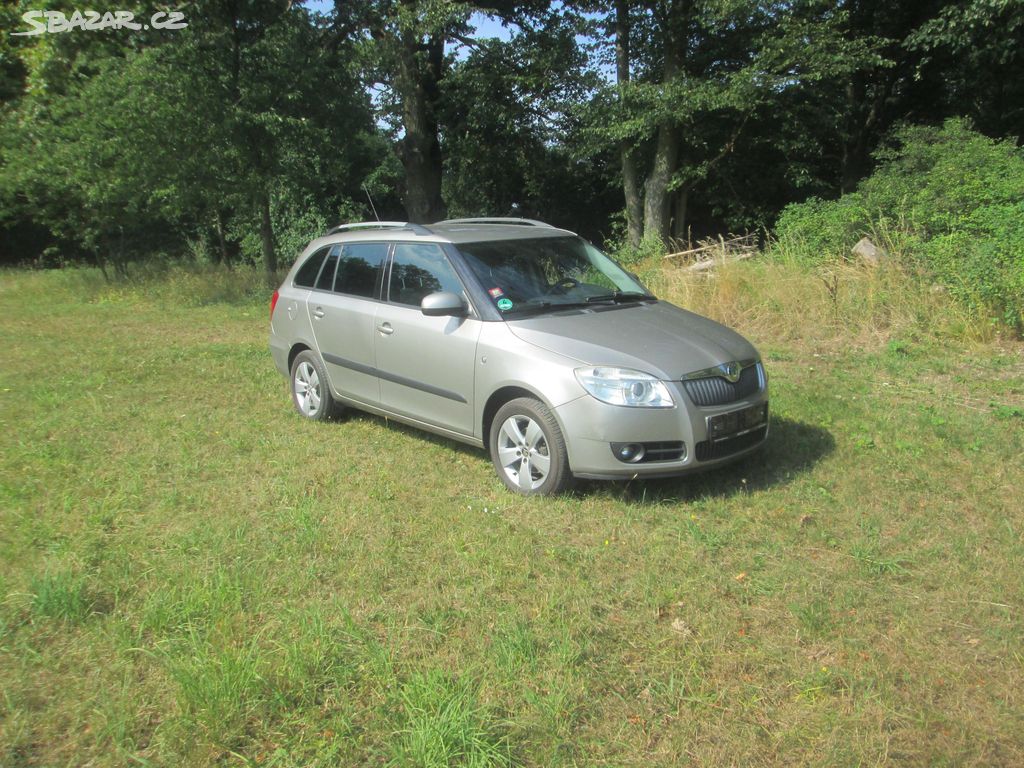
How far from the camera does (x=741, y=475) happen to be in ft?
17.6

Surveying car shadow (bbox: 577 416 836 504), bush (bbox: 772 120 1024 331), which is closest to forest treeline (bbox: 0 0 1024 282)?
bush (bbox: 772 120 1024 331)

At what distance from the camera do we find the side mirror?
17.5 ft

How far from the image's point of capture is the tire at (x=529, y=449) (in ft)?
16.0

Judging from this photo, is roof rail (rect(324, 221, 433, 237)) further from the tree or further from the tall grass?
the tree

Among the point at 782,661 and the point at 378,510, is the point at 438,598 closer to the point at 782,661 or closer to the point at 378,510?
the point at 378,510

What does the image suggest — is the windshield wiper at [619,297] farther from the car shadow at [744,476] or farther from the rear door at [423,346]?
the car shadow at [744,476]

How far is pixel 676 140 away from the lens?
1822cm

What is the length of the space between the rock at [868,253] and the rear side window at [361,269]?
694cm

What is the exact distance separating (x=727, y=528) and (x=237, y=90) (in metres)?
15.3

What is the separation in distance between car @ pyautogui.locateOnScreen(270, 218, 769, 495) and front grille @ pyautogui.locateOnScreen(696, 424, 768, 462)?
0.01 meters

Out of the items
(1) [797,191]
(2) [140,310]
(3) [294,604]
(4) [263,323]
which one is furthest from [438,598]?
(1) [797,191]

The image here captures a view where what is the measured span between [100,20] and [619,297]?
49.3 feet

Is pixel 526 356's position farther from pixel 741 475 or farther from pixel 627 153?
pixel 627 153

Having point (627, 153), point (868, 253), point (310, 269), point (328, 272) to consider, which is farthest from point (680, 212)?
point (328, 272)
